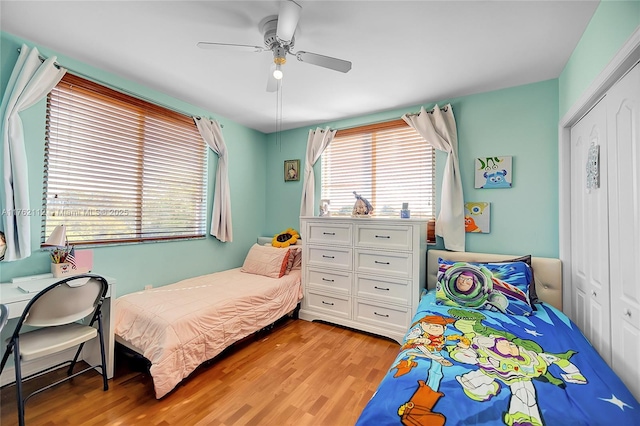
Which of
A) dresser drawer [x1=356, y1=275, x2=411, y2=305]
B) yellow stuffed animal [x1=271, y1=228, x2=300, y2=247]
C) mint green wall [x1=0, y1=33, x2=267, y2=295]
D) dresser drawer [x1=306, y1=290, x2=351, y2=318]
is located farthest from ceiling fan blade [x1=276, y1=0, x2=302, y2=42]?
dresser drawer [x1=306, y1=290, x2=351, y2=318]

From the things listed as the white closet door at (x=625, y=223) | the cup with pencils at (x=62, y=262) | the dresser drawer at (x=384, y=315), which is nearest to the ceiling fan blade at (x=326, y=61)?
the white closet door at (x=625, y=223)

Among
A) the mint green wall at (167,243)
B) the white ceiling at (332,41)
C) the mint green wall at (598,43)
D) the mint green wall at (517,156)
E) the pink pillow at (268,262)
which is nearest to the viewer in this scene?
the mint green wall at (598,43)

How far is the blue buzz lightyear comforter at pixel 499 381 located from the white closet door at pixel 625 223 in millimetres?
151

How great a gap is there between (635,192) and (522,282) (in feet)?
3.24

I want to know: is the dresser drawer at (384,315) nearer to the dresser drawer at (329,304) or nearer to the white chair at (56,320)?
the dresser drawer at (329,304)

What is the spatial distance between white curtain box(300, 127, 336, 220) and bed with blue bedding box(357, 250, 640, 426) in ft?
6.77

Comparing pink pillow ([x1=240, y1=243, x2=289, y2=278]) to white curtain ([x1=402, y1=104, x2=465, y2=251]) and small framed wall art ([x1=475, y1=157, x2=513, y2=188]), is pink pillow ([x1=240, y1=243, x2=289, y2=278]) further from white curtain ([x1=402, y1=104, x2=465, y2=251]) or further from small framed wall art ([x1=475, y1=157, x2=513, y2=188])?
small framed wall art ([x1=475, y1=157, x2=513, y2=188])

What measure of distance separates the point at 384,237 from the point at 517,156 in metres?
1.49

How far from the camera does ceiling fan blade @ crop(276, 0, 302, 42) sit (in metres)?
1.52

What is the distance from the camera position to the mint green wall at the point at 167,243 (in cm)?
206

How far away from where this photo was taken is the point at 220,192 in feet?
11.2

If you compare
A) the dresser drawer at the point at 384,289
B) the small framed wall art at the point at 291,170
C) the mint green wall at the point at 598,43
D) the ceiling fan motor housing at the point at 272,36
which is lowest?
the dresser drawer at the point at 384,289

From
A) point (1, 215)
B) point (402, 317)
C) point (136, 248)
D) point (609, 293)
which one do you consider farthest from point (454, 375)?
point (1, 215)

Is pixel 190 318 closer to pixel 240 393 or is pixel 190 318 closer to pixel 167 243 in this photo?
pixel 240 393
